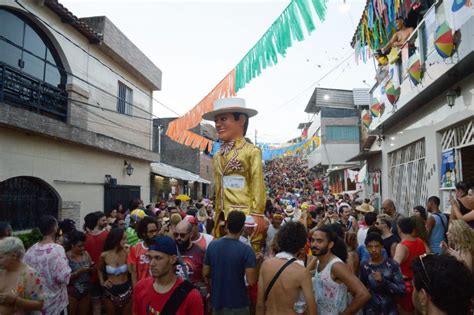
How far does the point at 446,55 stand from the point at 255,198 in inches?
176

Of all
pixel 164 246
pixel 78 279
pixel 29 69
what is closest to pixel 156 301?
pixel 164 246

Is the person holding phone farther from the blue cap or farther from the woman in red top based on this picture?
the woman in red top

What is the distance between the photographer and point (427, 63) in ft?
25.1

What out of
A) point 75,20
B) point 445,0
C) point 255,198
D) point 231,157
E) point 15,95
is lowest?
point 255,198

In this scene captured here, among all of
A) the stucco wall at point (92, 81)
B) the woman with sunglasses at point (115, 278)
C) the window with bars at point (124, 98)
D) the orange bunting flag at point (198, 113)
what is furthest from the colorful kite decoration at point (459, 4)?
the window with bars at point (124, 98)

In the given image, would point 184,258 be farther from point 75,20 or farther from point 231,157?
point 75,20

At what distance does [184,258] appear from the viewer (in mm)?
3848

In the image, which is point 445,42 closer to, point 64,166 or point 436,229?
point 436,229

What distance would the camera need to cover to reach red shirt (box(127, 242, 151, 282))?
3.84m

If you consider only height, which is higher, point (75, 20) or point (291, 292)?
point (75, 20)

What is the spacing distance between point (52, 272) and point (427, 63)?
313 inches

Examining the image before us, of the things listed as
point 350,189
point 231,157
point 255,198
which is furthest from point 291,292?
point 350,189

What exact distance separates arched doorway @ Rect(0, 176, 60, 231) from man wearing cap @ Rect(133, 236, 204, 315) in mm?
6813

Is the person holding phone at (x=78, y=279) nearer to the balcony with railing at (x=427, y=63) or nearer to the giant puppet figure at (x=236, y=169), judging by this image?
the giant puppet figure at (x=236, y=169)
